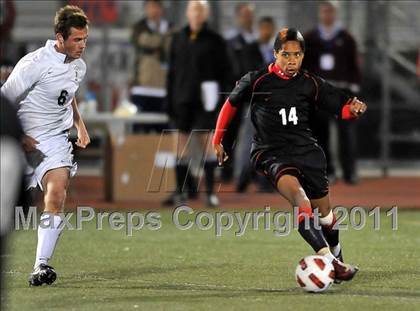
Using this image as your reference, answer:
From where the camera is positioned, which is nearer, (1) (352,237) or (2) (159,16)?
(1) (352,237)

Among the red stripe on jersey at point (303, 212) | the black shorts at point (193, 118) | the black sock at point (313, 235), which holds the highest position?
the red stripe on jersey at point (303, 212)

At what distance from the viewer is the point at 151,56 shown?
16953 mm

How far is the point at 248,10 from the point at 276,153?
838 cm

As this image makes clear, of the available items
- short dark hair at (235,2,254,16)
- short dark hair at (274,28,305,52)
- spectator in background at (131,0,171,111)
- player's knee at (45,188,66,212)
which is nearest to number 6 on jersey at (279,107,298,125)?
short dark hair at (274,28,305,52)

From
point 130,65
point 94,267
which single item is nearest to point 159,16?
point 130,65

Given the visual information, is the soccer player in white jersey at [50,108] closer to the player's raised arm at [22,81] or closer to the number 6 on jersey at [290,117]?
the player's raised arm at [22,81]

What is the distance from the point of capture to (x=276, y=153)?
922 centimetres

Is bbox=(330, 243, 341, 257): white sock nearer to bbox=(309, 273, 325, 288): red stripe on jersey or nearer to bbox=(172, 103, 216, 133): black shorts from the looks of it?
bbox=(309, 273, 325, 288): red stripe on jersey

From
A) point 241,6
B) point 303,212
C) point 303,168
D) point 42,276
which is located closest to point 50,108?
point 42,276

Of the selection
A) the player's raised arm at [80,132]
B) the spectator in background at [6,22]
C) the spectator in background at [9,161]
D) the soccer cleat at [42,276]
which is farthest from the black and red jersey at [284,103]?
the spectator in background at [6,22]

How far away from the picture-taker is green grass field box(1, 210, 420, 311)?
320 inches

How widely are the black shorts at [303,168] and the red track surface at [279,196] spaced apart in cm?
595

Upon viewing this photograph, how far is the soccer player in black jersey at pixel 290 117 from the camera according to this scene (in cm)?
912

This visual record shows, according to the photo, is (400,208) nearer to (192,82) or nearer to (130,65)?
(192,82)
